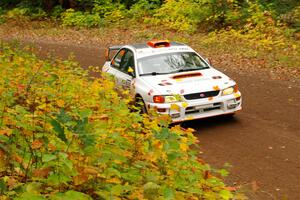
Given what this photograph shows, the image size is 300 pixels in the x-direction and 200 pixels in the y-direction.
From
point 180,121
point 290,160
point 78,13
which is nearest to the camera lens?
point 290,160

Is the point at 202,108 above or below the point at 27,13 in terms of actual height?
above

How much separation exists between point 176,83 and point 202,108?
2.49 feet

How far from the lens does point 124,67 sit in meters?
11.1

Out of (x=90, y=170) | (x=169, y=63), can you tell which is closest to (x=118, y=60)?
(x=169, y=63)

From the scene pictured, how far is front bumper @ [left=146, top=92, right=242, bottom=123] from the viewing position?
898cm

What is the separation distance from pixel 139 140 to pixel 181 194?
0.87 meters

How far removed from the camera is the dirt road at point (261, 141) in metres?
6.89

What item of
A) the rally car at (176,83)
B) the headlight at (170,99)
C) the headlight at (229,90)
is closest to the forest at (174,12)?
the rally car at (176,83)

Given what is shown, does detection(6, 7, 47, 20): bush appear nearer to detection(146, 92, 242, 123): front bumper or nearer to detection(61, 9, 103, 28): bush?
detection(61, 9, 103, 28): bush

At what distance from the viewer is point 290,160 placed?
7.65 m

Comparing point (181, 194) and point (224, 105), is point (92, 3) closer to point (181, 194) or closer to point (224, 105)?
point (224, 105)

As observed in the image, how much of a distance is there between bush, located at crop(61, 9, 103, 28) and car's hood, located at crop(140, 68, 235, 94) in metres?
18.1

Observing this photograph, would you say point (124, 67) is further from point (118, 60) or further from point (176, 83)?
point (176, 83)

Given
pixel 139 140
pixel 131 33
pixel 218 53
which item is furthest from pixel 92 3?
pixel 139 140
